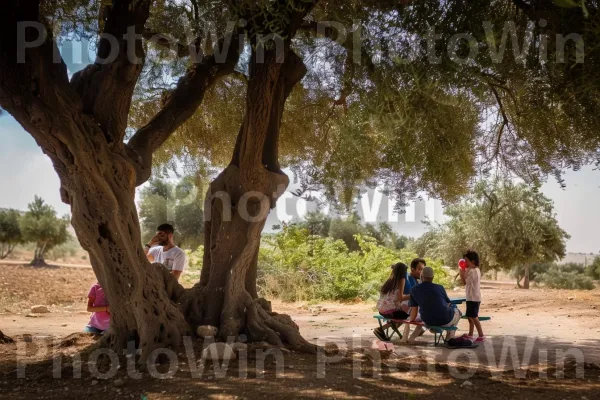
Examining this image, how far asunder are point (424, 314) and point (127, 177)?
4.57m

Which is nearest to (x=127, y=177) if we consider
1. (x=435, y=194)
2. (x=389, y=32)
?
(x=389, y=32)

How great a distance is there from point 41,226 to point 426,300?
149ft

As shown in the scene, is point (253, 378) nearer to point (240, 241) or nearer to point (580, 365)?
point (240, 241)

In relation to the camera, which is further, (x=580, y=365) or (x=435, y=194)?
(x=435, y=194)

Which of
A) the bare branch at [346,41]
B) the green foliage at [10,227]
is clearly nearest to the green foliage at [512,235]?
the bare branch at [346,41]

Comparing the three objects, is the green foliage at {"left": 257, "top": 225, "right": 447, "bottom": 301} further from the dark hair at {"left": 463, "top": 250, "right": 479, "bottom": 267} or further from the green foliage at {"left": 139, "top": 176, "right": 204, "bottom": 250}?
the green foliage at {"left": 139, "top": 176, "right": 204, "bottom": 250}

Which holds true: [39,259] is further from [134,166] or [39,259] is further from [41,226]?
[134,166]

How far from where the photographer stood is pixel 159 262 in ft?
28.2

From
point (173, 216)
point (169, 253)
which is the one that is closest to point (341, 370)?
point (169, 253)

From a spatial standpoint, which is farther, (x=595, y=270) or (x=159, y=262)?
(x=595, y=270)

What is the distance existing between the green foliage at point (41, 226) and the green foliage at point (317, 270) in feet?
109

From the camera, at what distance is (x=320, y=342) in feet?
30.4

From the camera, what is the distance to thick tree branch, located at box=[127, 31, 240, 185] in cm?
771

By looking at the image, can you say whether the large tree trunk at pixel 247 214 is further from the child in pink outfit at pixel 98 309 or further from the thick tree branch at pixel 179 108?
the child in pink outfit at pixel 98 309
